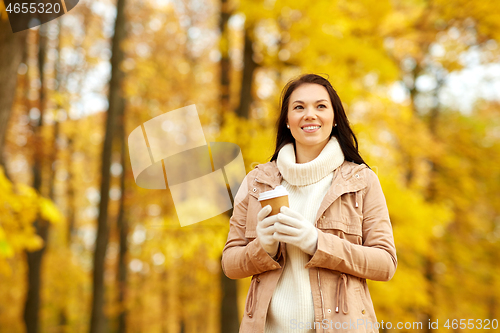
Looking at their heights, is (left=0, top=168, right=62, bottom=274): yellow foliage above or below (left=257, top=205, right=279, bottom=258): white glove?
below

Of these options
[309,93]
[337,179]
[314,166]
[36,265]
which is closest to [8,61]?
[309,93]

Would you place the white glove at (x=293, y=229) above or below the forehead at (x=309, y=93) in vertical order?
below

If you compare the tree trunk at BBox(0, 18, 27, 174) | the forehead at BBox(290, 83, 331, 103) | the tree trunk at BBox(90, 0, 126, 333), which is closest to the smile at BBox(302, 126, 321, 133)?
the forehead at BBox(290, 83, 331, 103)

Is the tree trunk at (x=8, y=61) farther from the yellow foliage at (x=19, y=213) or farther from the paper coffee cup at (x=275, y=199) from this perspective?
the paper coffee cup at (x=275, y=199)

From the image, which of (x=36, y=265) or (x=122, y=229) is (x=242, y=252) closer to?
(x=122, y=229)

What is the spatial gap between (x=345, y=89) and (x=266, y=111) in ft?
5.94

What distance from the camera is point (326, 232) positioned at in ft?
5.63

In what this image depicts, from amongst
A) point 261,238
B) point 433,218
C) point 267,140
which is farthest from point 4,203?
point 433,218

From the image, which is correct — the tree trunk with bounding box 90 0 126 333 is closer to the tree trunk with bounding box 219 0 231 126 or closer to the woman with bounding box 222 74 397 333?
the tree trunk with bounding box 219 0 231 126

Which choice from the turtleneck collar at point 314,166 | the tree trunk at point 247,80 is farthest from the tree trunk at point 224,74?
the turtleneck collar at point 314,166

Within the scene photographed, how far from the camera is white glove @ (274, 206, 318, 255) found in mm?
1531

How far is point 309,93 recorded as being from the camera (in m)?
1.88

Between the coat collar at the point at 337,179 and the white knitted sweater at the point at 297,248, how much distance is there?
4 centimetres

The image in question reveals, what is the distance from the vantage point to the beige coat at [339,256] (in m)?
1.60
